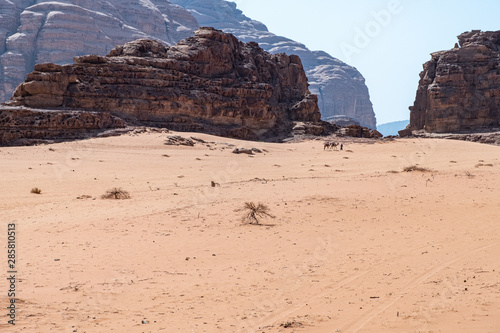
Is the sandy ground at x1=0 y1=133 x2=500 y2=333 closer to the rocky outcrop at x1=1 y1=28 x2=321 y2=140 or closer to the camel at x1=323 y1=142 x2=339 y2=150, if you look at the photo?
the camel at x1=323 y1=142 x2=339 y2=150

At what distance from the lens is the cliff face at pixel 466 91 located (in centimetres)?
5947

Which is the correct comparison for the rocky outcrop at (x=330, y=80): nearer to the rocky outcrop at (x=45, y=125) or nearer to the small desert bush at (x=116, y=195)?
the rocky outcrop at (x=45, y=125)

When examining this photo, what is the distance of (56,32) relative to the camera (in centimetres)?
11294

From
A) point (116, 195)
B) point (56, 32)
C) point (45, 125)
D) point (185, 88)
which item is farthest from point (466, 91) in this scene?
point (56, 32)

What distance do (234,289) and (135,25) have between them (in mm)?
141185

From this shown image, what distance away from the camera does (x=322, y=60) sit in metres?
180

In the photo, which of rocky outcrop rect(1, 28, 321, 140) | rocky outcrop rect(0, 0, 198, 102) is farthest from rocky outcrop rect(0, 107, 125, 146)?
rocky outcrop rect(0, 0, 198, 102)

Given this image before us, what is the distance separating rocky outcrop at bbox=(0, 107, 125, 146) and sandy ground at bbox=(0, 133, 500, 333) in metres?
16.2

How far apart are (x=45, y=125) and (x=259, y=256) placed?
93.8 feet

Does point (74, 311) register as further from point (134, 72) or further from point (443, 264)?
point (134, 72)

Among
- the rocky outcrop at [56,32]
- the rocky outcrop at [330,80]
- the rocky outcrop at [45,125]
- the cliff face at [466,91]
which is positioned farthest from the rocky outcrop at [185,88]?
the rocky outcrop at [330,80]

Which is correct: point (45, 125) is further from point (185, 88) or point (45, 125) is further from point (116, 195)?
point (116, 195)

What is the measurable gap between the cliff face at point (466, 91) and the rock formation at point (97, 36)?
82.6 meters

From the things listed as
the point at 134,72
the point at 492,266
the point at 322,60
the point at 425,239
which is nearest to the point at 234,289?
the point at 492,266
